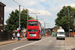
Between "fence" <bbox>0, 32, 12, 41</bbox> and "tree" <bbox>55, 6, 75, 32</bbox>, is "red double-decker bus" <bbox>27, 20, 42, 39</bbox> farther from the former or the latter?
"tree" <bbox>55, 6, 75, 32</bbox>

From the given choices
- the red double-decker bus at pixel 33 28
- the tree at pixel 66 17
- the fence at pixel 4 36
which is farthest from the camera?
the tree at pixel 66 17

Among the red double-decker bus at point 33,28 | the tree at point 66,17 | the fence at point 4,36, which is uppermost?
the tree at point 66,17

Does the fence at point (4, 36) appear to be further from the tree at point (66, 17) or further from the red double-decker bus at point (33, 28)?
the tree at point (66, 17)

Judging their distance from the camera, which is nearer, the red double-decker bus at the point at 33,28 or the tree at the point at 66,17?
the red double-decker bus at the point at 33,28

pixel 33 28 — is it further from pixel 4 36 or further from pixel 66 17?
pixel 66 17

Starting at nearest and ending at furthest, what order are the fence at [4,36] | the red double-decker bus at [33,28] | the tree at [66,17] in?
1. the fence at [4,36]
2. the red double-decker bus at [33,28]
3. the tree at [66,17]

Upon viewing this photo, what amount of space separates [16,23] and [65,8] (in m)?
23.8

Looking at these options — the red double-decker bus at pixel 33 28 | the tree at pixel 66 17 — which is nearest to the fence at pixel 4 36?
the red double-decker bus at pixel 33 28

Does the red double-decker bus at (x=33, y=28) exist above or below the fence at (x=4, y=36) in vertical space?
above

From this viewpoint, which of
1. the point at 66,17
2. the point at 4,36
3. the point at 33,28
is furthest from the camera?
the point at 66,17

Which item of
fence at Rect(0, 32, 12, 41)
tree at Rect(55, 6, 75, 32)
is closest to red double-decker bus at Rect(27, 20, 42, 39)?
fence at Rect(0, 32, 12, 41)

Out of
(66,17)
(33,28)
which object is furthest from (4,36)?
(66,17)

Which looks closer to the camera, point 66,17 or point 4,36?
point 4,36

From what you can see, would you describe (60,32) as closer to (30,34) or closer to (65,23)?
(30,34)
